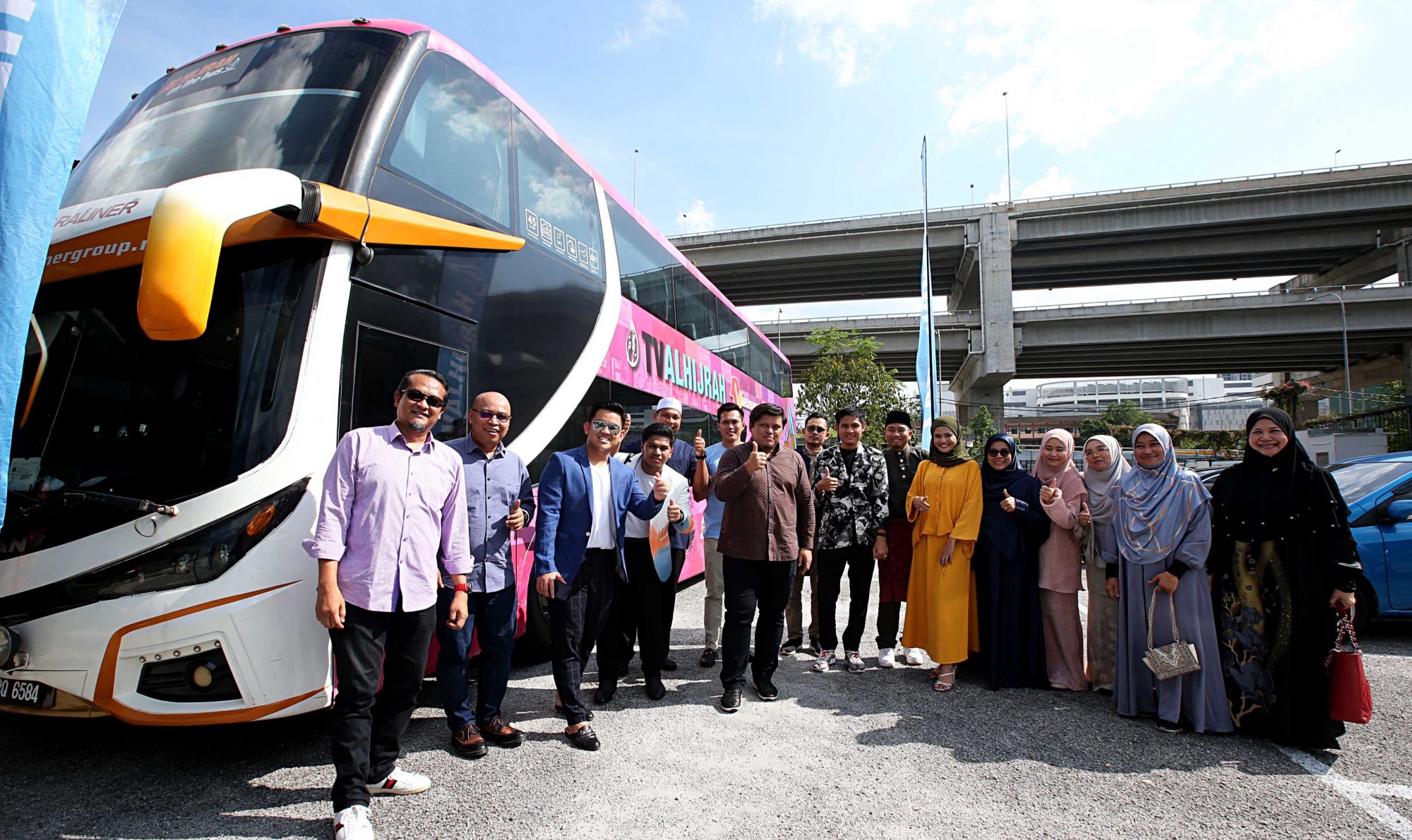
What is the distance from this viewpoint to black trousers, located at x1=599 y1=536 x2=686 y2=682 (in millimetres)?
4188

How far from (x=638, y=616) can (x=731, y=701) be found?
779mm

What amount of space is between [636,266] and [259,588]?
14.1ft

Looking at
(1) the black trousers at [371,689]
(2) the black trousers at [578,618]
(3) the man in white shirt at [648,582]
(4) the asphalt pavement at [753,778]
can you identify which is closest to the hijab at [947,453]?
(4) the asphalt pavement at [753,778]

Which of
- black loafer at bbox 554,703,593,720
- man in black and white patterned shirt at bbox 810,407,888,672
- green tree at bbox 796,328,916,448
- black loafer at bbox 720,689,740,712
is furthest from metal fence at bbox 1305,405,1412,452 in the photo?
black loafer at bbox 554,703,593,720

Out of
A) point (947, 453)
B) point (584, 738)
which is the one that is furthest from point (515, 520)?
point (947, 453)

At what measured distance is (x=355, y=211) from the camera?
3082mm

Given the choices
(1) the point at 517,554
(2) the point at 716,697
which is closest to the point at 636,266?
(1) the point at 517,554

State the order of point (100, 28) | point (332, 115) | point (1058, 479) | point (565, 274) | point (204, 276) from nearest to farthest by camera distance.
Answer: point (204, 276) → point (100, 28) → point (332, 115) → point (1058, 479) → point (565, 274)

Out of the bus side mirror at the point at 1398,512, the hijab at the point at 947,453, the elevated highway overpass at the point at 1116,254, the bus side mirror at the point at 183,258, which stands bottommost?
the bus side mirror at the point at 1398,512

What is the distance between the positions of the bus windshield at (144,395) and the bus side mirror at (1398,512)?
25.2 ft

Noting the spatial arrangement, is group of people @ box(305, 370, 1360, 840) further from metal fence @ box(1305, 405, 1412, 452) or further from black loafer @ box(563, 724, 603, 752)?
metal fence @ box(1305, 405, 1412, 452)

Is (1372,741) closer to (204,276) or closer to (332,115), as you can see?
(204,276)

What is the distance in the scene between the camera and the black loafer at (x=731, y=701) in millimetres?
4008

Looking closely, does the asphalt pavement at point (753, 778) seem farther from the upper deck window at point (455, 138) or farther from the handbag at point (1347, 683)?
the upper deck window at point (455, 138)
